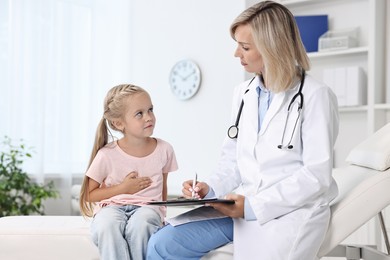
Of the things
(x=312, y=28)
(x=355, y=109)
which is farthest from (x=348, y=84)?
(x=312, y=28)

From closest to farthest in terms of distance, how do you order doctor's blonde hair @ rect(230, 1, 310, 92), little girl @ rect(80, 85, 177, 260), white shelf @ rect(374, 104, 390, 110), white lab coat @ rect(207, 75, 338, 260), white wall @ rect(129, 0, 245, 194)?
white lab coat @ rect(207, 75, 338, 260)
doctor's blonde hair @ rect(230, 1, 310, 92)
little girl @ rect(80, 85, 177, 260)
white shelf @ rect(374, 104, 390, 110)
white wall @ rect(129, 0, 245, 194)

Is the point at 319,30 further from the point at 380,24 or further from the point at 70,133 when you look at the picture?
the point at 70,133

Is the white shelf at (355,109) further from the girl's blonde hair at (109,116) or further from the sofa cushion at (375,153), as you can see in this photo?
the girl's blonde hair at (109,116)

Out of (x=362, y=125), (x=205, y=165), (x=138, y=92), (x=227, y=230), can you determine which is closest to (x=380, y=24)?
(x=362, y=125)

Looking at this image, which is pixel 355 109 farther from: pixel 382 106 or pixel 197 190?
pixel 197 190

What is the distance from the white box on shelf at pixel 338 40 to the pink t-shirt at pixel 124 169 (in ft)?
6.72

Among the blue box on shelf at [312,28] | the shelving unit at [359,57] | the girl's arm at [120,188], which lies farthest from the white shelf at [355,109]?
the girl's arm at [120,188]

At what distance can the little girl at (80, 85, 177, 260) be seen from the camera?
87.0 inches

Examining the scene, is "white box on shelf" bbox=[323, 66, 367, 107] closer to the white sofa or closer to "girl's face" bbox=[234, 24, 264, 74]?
the white sofa

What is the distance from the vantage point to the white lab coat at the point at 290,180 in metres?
1.77

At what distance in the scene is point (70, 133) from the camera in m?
4.76

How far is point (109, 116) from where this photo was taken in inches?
92.7

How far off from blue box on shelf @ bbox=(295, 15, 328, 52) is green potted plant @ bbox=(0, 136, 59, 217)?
206cm

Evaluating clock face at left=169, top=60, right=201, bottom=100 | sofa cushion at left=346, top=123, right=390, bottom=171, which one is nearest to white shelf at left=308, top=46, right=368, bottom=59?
clock face at left=169, top=60, right=201, bottom=100
